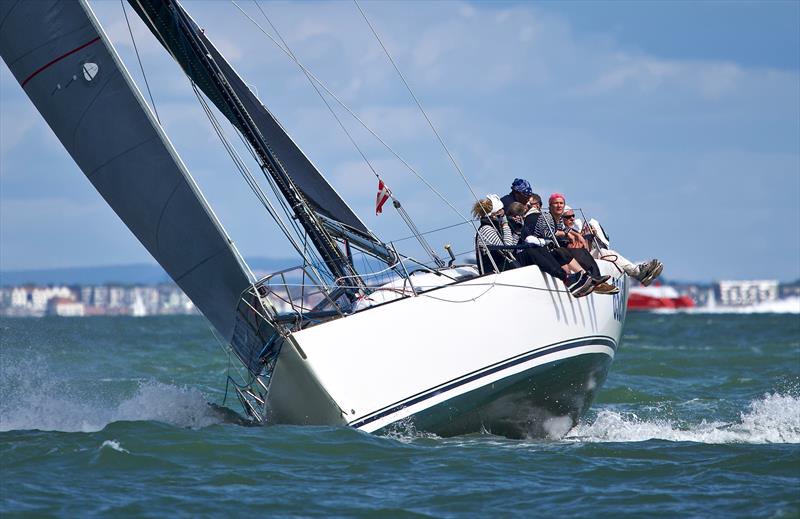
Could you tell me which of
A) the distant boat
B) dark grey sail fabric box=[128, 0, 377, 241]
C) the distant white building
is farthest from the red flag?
the distant white building

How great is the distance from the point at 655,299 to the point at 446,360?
85.3 meters

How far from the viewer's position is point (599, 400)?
1405cm

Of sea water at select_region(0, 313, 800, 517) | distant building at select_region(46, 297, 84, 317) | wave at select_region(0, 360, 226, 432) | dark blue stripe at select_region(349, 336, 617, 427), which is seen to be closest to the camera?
sea water at select_region(0, 313, 800, 517)

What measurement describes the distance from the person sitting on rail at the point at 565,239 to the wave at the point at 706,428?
3.85 feet

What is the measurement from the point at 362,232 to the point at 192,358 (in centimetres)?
1434

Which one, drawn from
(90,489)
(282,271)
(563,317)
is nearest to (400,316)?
(282,271)

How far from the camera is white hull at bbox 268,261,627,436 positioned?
8.41 m

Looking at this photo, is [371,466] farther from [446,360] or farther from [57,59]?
[57,59]

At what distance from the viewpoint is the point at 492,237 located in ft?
31.4

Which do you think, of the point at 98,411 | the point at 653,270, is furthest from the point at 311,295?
the point at 98,411

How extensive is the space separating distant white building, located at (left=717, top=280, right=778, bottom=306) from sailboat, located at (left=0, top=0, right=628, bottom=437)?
121 m

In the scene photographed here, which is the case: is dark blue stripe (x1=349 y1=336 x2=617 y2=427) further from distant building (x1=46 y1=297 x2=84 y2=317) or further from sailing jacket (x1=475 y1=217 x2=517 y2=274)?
distant building (x1=46 y1=297 x2=84 y2=317)

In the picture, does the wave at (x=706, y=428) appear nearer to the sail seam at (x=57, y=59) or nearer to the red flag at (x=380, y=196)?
the red flag at (x=380, y=196)

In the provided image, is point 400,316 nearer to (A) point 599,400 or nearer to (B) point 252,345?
(B) point 252,345
